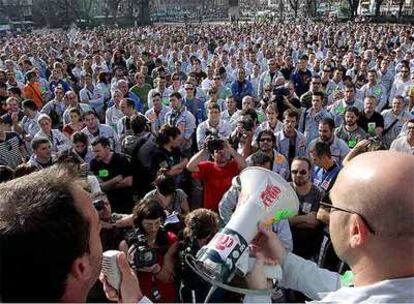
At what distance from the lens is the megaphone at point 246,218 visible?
78.4 inches

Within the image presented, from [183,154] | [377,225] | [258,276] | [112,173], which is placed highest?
[377,225]

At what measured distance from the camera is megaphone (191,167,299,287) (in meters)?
1.99

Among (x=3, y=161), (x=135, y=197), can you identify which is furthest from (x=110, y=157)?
(x=3, y=161)

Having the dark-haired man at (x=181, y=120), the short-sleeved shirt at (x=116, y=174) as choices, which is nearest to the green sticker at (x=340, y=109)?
the dark-haired man at (x=181, y=120)

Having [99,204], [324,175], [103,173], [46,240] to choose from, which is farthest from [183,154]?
[46,240]

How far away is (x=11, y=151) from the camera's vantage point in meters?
6.29

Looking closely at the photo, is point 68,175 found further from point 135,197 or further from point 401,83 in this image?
point 401,83

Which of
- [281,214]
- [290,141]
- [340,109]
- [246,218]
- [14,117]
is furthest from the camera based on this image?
[340,109]

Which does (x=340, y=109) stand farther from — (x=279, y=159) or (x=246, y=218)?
(x=246, y=218)

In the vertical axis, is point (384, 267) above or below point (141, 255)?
above

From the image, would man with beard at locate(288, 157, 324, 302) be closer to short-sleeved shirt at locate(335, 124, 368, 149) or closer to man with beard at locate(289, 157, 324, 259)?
man with beard at locate(289, 157, 324, 259)

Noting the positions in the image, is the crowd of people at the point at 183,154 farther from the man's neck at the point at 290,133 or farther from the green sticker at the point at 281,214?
the green sticker at the point at 281,214

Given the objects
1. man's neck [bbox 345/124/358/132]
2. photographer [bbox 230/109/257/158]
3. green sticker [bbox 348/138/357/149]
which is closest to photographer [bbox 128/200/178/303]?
photographer [bbox 230/109/257/158]

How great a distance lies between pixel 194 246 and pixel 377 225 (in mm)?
2161
